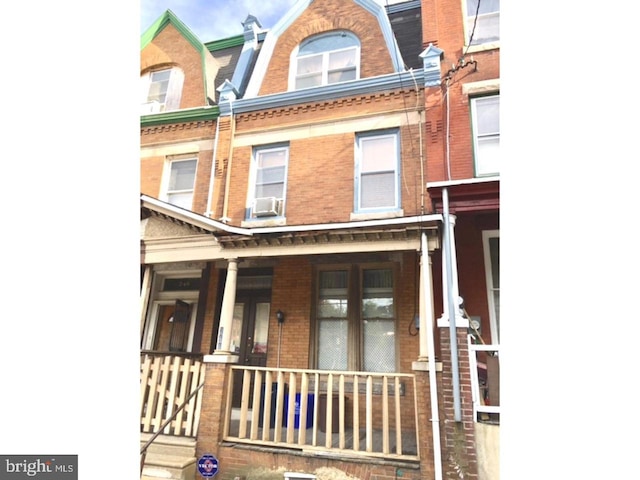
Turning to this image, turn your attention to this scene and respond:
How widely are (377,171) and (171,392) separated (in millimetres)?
4774

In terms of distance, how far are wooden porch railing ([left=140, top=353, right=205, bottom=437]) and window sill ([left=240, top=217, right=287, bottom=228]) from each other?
2501mm

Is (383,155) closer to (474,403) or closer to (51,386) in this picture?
(474,403)

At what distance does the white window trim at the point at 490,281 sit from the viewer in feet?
19.3

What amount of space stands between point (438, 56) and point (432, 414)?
5.57m

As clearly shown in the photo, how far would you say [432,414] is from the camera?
4480 mm

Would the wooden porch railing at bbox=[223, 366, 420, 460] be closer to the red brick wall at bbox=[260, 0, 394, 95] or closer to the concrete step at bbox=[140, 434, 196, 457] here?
the concrete step at bbox=[140, 434, 196, 457]

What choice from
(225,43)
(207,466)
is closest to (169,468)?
(207,466)

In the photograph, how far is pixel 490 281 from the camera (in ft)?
20.0

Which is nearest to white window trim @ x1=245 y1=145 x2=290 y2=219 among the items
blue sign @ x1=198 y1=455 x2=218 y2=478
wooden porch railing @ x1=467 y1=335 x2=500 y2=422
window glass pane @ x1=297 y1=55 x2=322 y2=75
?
window glass pane @ x1=297 y1=55 x2=322 y2=75

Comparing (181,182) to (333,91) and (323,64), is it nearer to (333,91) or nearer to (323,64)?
(333,91)

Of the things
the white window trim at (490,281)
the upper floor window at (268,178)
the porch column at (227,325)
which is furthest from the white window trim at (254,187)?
the white window trim at (490,281)

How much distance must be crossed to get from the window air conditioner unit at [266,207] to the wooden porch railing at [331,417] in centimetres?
281

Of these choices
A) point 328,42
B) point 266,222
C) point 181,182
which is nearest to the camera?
point 266,222
